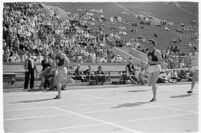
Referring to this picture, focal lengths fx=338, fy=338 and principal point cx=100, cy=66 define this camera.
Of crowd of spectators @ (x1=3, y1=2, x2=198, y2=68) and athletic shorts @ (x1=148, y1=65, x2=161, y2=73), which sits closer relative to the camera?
athletic shorts @ (x1=148, y1=65, x2=161, y2=73)

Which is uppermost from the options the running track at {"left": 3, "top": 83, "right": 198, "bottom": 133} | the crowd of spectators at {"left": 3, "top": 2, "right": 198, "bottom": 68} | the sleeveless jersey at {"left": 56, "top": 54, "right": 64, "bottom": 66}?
the crowd of spectators at {"left": 3, "top": 2, "right": 198, "bottom": 68}

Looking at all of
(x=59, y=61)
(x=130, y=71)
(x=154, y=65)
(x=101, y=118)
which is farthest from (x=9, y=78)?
(x=101, y=118)

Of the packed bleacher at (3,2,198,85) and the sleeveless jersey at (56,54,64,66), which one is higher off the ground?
the packed bleacher at (3,2,198,85)

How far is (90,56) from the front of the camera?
786 inches

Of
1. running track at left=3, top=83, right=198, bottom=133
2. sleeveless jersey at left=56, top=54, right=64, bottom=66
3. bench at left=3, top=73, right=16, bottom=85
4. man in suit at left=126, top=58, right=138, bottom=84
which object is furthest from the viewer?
man in suit at left=126, top=58, right=138, bottom=84

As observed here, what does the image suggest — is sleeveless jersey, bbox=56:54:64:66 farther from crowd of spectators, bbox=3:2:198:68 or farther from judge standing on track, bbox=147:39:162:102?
judge standing on track, bbox=147:39:162:102

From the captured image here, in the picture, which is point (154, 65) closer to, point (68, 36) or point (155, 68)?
point (155, 68)

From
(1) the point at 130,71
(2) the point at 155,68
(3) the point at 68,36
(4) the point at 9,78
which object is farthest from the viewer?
(1) the point at 130,71

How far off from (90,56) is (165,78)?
15.0 feet

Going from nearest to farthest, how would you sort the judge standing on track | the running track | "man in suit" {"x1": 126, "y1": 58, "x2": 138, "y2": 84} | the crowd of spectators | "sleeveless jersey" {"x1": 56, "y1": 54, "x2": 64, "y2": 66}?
1. the running track
2. the judge standing on track
3. "sleeveless jersey" {"x1": 56, "y1": 54, "x2": 64, "y2": 66}
4. the crowd of spectators
5. "man in suit" {"x1": 126, "y1": 58, "x2": 138, "y2": 84}

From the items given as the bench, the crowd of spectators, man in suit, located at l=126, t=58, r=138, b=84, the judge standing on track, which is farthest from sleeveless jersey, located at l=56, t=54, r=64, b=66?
man in suit, located at l=126, t=58, r=138, b=84

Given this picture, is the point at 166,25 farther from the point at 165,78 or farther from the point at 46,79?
the point at 46,79

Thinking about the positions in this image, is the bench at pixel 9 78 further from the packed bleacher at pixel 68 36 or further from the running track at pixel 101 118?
the running track at pixel 101 118

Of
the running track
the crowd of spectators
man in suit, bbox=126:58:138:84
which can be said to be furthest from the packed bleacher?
the running track
